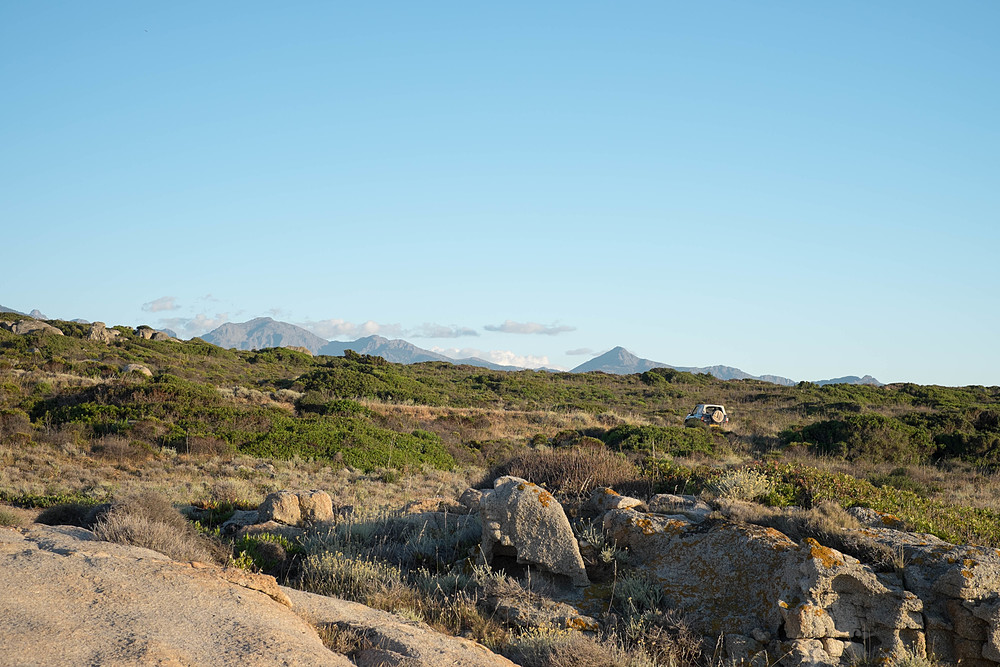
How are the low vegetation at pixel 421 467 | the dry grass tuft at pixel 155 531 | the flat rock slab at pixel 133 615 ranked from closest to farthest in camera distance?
the flat rock slab at pixel 133 615 < the dry grass tuft at pixel 155 531 < the low vegetation at pixel 421 467

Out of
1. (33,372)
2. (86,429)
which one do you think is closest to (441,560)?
(86,429)

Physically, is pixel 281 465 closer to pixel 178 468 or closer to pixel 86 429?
pixel 178 468

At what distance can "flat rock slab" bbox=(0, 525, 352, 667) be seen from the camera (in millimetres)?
3895

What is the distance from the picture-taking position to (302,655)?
4.30m

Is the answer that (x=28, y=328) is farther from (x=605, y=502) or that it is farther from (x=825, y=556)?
(x=825, y=556)

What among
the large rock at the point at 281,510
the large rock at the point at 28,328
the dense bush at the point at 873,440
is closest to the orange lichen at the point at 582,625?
the large rock at the point at 281,510

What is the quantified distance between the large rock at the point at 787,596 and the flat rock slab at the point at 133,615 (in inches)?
146

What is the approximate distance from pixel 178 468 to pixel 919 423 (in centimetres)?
2245

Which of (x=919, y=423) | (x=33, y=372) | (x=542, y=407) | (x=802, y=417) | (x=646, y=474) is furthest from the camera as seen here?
(x=542, y=407)

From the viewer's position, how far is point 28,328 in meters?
37.5

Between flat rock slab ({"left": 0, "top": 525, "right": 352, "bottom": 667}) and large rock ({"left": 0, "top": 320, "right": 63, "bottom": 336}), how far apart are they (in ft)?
125

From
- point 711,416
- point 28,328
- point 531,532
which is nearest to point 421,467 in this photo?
point 531,532

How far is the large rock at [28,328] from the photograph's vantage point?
37.0 metres

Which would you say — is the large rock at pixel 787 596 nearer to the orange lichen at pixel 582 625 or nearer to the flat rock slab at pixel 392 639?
the orange lichen at pixel 582 625
